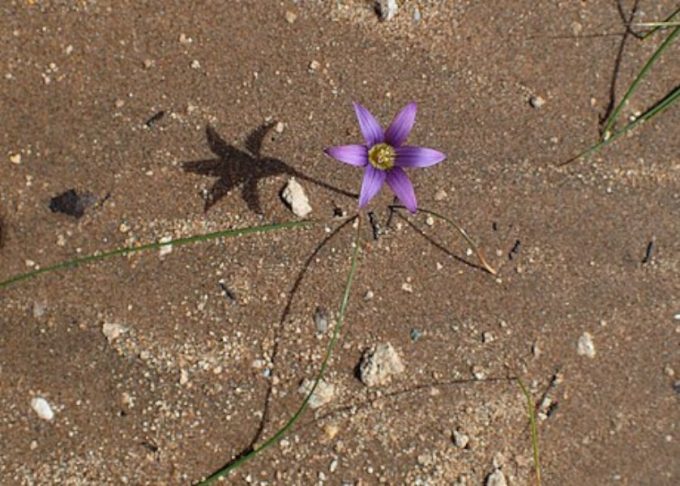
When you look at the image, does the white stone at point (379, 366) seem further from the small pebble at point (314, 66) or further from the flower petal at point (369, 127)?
the small pebble at point (314, 66)

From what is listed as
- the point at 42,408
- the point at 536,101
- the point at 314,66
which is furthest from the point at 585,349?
the point at 42,408

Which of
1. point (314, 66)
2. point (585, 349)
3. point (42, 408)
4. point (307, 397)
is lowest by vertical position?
point (42, 408)

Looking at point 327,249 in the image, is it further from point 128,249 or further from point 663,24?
point 663,24

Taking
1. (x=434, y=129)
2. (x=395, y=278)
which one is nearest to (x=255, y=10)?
(x=434, y=129)

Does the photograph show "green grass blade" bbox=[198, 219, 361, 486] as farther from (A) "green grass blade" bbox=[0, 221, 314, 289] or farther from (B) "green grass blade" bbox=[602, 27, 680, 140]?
(B) "green grass blade" bbox=[602, 27, 680, 140]

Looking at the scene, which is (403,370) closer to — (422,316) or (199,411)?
(422,316)

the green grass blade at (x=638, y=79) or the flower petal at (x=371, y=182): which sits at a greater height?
the green grass blade at (x=638, y=79)

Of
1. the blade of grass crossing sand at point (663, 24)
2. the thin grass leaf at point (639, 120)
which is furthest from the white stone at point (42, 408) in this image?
the blade of grass crossing sand at point (663, 24)
